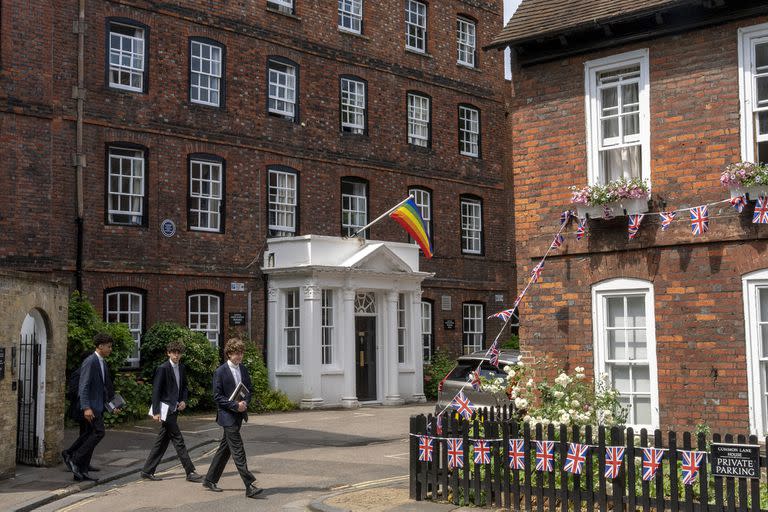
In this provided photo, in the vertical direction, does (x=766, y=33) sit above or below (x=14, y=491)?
above

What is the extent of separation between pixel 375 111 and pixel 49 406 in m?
16.4

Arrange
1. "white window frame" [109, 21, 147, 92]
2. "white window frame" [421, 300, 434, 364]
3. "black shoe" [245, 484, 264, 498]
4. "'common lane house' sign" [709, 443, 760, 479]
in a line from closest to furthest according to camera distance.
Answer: "'common lane house' sign" [709, 443, 760, 479] < "black shoe" [245, 484, 264, 498] < "white window frame" [109, 21, 147, 92] < "white window frame" [421, 300, 434, 364]

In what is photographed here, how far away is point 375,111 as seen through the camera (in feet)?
92.5

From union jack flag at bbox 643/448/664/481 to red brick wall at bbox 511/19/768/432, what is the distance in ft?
9.41

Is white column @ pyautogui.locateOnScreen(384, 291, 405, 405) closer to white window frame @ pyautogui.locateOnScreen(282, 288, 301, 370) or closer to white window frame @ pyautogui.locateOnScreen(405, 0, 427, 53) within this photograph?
white window frame @ pyautogui.locateOnScreen(282, 288, 301, 370)

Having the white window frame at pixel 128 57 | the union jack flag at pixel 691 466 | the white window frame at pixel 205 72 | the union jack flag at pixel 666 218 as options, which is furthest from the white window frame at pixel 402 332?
the union jack flag at pixel 691 466

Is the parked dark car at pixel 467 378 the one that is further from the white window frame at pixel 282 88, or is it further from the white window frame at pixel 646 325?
the white window frame at pixel 282 88

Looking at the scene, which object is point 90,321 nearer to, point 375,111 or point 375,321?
point 375,321

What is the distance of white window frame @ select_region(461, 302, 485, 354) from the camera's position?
99.1ft

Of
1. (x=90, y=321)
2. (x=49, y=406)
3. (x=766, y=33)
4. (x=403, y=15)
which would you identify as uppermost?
(x=403, y=15)

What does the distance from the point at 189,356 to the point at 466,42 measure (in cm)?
1531

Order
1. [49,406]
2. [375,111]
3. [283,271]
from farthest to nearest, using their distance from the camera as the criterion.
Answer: [375,111]
[283,271]
[49,406]

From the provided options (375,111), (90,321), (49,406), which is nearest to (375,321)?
→ (375,111)

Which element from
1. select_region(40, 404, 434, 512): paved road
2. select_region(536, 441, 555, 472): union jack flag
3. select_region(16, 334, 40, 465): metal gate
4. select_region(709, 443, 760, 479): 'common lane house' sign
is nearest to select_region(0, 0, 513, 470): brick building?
select_region(40, 404, 434, 512): paved road
